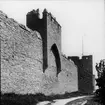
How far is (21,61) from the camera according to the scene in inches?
431

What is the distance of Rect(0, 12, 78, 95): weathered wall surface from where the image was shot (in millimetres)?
9495

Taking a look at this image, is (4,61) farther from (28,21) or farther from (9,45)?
(28,21)

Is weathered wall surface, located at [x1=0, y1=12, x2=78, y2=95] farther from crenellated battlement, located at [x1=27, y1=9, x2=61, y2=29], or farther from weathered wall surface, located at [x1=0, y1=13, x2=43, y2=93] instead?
crenellated battlement, located at [x1=27, y1=9, x2=61, y2=29]

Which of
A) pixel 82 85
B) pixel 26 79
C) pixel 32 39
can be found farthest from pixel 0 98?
pixel 82 85

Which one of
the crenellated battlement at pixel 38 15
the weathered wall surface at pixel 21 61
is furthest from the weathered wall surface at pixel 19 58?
the crenellated battlement at pixel 38 15

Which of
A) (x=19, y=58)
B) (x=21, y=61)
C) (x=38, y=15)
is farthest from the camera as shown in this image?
(x=38, y=15)

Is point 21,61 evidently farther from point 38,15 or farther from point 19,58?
point 38,15

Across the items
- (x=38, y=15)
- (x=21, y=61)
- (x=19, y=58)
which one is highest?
(x=38, y=15)

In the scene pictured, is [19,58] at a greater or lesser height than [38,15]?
lesser

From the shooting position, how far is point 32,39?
12586 mm

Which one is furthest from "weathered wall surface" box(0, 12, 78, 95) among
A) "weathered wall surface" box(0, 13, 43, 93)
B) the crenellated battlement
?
the crenellated battlement

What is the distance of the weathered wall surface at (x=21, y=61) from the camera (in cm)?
950

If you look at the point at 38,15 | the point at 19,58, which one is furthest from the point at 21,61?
the point at 38,15

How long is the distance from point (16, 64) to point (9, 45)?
3.82ft
